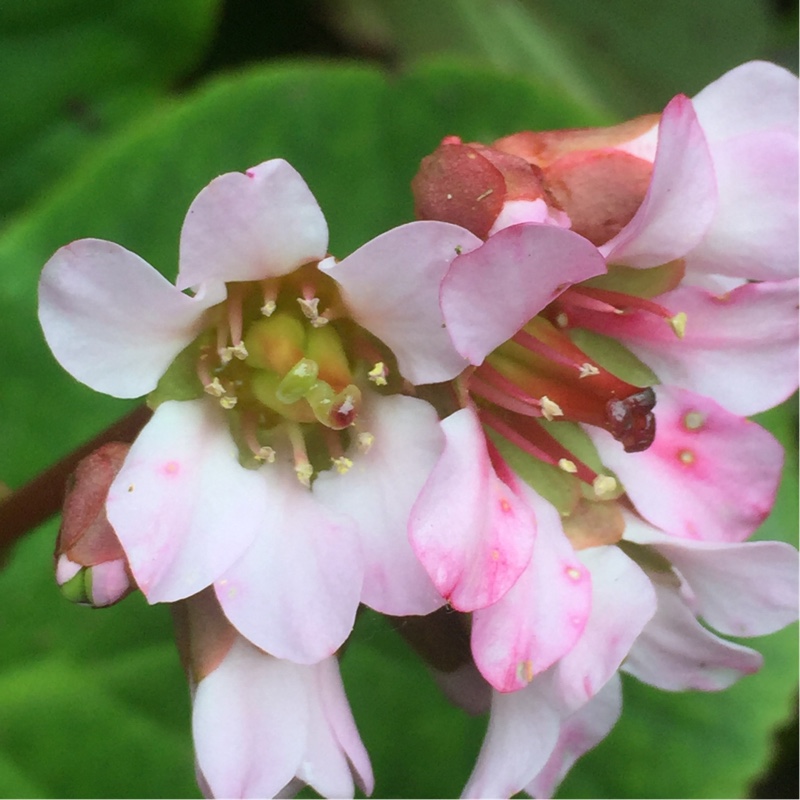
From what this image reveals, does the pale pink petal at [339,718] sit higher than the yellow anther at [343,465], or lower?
lower

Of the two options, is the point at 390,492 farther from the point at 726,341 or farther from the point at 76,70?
the point at 76,70

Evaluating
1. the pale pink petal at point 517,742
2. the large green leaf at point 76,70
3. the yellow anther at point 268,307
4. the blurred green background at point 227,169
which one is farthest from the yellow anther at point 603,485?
the large green leaf at point 76,70

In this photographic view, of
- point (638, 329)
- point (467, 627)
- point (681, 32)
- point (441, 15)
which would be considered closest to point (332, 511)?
point (467, 627)

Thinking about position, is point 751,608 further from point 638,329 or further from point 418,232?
point 418,232

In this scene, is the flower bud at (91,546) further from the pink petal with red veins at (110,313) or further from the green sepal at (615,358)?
the green sepal at (615,358)

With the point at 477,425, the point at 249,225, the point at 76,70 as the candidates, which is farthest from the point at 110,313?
the point at 76,70
